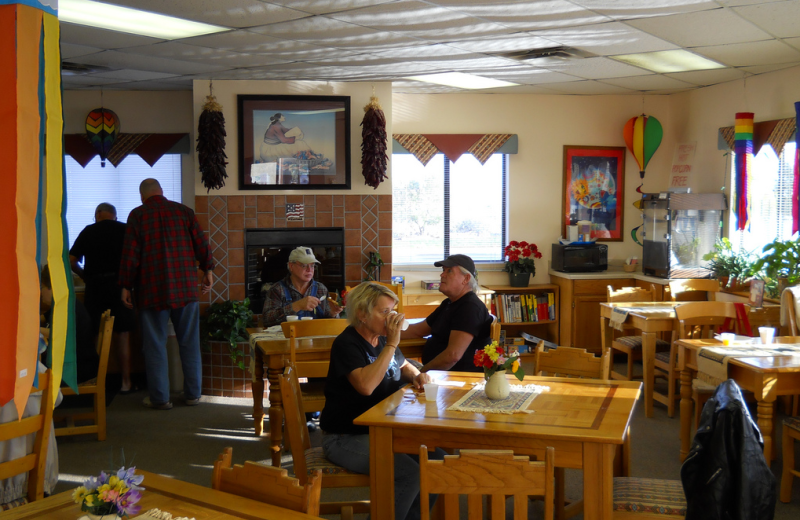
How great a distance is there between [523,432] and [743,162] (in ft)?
15.6

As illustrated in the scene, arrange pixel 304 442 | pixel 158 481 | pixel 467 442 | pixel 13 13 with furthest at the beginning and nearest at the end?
pixel 304 442 < pixel 467 442 < pixel 158 481 < pixel 13 13

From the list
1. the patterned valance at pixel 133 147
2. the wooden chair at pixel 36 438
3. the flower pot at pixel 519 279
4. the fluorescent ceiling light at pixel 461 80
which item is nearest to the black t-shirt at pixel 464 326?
the wooden chair at pixel 36 438

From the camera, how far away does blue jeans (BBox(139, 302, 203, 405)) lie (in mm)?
5348

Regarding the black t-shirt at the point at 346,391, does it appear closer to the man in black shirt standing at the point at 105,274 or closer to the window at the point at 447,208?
the man in black shirt standing at the point at 105,274

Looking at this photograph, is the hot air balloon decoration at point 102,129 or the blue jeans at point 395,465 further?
the hot air balloon decoration at point 102,129

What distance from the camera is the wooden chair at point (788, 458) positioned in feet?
11.6

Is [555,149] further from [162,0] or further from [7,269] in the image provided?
[7,269]

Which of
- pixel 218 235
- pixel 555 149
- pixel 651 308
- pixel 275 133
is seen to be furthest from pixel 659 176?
pixel 218 235

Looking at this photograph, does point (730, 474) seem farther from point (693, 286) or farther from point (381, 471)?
point (693, 286)

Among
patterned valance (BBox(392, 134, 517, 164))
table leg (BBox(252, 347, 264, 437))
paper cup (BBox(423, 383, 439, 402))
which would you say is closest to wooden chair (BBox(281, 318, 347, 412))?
table leg (BBox(252, 347, 264, 437))

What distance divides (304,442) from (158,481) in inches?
34.6

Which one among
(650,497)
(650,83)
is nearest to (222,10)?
(650,497)

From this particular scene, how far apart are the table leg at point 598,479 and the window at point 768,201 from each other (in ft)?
14.5

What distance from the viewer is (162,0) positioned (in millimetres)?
3859
